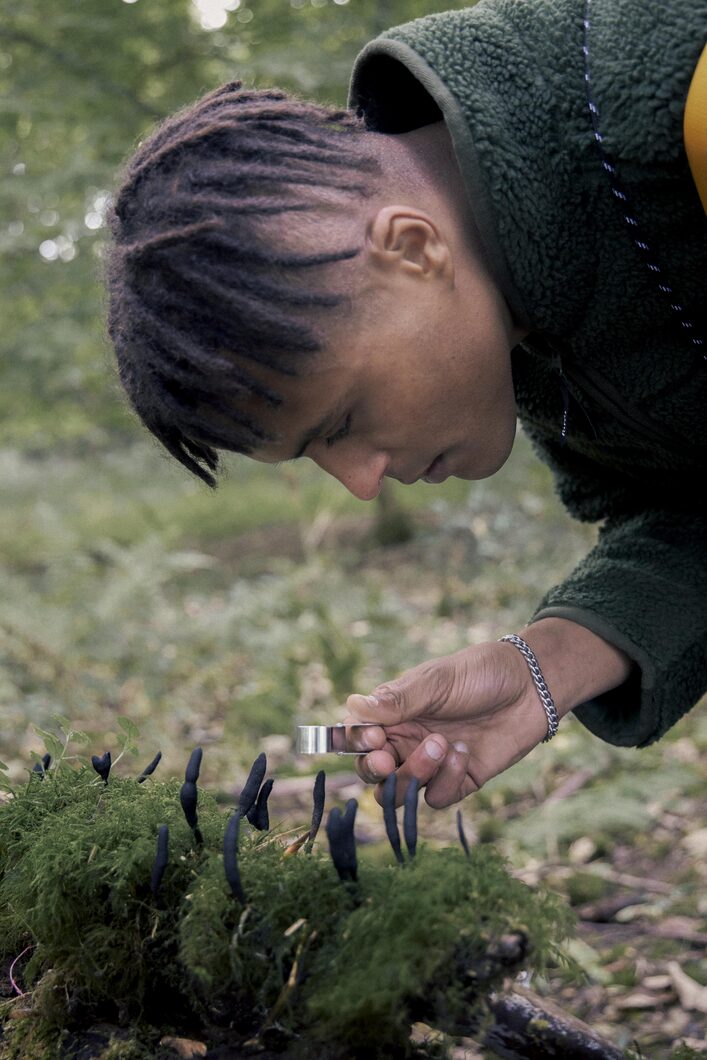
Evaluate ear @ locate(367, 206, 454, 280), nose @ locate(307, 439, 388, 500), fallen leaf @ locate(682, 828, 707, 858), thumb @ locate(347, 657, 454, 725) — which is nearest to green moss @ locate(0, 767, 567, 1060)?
thumb @ locate(347, 657, 454, 725)

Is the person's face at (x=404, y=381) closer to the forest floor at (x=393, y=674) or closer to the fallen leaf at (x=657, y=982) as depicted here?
the forest floor at (x=393, y=674)

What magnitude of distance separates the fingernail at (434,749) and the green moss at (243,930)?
1.02 feet

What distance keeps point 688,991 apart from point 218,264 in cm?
206

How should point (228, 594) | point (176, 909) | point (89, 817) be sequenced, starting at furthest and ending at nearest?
1. point (228, 594)
2. point (89, 817)
3. point (176, 909)

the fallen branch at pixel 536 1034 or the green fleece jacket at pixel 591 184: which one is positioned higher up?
the green fleece jacket at pixel 591 184

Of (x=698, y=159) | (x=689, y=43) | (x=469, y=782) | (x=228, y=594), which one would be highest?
(x=689, y=43)

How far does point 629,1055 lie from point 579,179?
1.31m

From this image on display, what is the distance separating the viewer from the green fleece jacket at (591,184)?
1.54 m

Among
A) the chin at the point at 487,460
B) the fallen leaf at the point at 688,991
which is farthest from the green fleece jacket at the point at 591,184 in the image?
the fallen leaf at the point at 688,991

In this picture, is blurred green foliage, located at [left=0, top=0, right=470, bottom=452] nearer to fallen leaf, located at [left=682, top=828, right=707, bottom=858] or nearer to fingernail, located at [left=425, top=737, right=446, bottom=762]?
fallen leaf, located at [left=682, top=828, right=707, bottom=858]

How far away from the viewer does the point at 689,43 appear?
4.80ft

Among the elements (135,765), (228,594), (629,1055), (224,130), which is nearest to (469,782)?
(629,1055)

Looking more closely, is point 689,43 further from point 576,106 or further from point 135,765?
point 135,765

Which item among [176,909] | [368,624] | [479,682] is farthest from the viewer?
[368,624]
